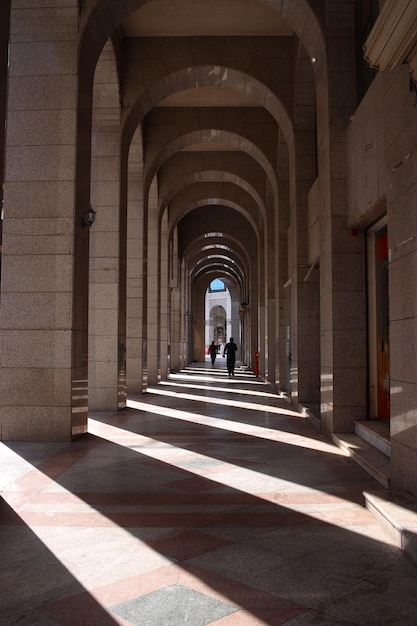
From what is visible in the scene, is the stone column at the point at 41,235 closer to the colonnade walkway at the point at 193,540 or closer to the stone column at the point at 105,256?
the colonnade walkway at the point at 193,540

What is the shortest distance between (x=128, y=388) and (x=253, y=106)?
26.8ft

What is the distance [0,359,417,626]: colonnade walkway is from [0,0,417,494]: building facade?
943 millimetres

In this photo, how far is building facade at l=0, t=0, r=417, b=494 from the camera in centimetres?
510

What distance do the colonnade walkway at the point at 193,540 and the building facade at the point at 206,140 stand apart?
943 millimetres

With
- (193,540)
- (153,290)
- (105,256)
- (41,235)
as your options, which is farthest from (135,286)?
(193,540)

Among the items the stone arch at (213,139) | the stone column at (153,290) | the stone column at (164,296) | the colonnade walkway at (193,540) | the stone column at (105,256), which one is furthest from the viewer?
the stone column at (164,296)

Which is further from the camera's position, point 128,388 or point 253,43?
point 128,388

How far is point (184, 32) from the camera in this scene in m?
11.4

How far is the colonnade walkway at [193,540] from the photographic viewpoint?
9.26ft

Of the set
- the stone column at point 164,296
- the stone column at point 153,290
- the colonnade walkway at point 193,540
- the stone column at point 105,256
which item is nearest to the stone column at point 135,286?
the stone column at point 105,256

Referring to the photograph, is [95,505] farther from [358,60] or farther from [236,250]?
[236,250]

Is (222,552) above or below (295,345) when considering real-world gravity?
below

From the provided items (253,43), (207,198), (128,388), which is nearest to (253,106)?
(253,43)

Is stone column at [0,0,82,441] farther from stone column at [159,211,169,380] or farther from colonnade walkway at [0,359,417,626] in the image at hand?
stone column at [159,211,169,380]
